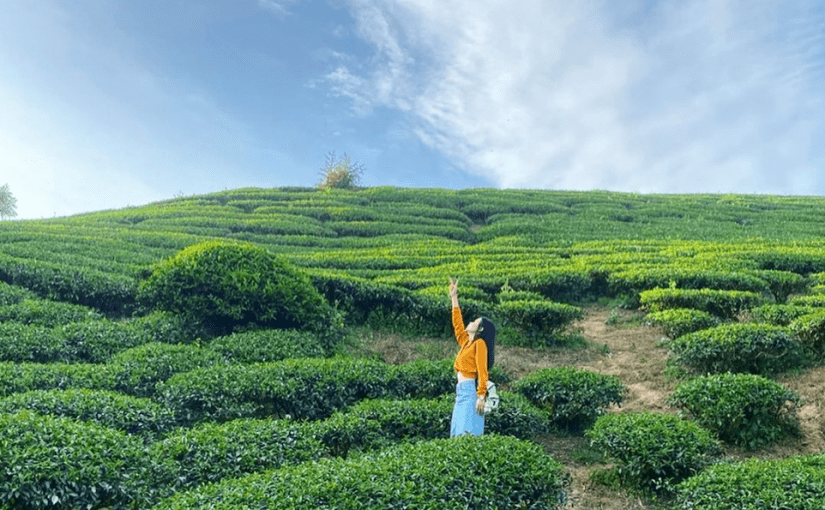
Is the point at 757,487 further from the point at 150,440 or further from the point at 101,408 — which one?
the point at 101,408

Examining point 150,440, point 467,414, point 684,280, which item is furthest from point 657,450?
point 684,280

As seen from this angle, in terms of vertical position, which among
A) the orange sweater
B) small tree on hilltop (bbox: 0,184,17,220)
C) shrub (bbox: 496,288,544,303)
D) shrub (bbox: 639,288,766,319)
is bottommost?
the orange sweater

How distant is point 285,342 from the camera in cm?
1139

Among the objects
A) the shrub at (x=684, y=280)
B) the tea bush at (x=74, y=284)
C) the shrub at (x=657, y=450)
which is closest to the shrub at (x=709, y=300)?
the shrub at (x=684, y=280)

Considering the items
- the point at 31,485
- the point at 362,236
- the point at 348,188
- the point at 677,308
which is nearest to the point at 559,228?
the point at 362,236

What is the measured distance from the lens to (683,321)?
1245 cm

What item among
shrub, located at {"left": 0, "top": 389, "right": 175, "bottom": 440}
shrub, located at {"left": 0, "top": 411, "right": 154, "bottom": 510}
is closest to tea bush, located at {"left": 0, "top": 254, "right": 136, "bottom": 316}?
shrub, located at {"left": 0, "top": 389, "right": 175, "bottom": 440}

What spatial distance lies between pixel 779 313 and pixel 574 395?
5831 mm

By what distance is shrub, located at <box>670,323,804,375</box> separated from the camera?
1068 cm

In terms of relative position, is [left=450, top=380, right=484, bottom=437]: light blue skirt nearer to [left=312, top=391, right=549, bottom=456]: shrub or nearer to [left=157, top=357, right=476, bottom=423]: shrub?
[left=312, top=391, right=549, bottom=456]: shrub

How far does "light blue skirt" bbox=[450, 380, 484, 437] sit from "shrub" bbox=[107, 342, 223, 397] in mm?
4475

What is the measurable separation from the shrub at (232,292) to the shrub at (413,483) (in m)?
6.04

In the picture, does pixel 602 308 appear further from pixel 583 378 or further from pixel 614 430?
pixel 614 430

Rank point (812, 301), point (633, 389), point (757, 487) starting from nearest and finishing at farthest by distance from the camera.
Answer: point (757, 487) → point (633, 389) → point (812, 301)
